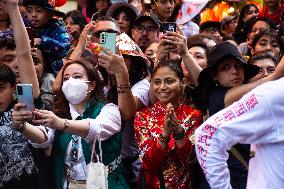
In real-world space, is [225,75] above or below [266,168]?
above

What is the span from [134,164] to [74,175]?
660 mm

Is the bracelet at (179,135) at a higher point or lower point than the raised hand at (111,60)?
lower

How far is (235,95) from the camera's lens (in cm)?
370

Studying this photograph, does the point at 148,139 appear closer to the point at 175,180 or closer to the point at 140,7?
the point at 175,180

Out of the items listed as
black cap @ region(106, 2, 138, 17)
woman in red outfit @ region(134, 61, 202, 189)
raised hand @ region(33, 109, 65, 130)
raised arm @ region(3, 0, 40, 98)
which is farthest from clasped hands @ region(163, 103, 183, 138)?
black cap @ region(106, 2, 138, 17)

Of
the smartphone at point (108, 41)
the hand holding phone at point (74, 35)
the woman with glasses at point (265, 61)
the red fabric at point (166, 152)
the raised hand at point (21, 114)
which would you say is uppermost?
the hand holding phone at point (74, 35)

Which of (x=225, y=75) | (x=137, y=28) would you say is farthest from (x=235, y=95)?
(x=137, y=28)

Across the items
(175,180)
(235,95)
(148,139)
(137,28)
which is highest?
(137,28)

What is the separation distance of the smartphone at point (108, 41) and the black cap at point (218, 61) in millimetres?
606

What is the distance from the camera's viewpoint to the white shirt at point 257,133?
253cm

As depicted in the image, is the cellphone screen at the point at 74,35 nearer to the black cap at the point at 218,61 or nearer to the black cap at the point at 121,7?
A: the black cap at the point at 121,7

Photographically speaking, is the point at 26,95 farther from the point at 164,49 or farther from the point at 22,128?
the point at 164,49

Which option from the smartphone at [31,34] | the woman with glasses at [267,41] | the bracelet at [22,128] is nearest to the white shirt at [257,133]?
the bracelet at [22,128]

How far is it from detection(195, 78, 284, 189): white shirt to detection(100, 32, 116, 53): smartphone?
4.57ft
